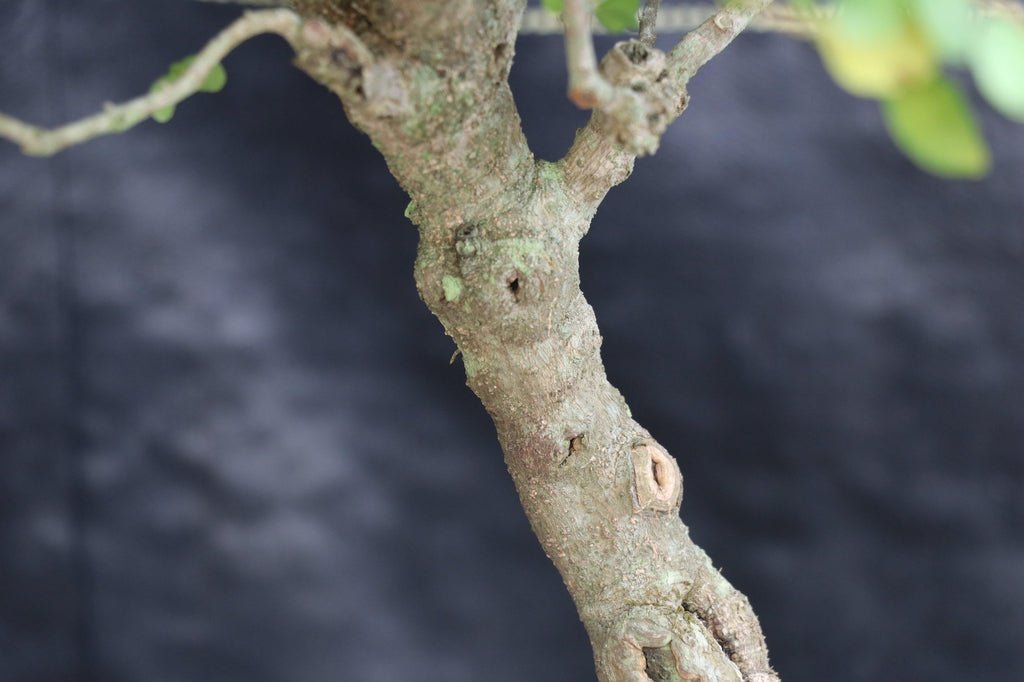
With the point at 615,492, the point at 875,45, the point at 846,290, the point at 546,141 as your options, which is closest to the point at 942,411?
the point at 846,290

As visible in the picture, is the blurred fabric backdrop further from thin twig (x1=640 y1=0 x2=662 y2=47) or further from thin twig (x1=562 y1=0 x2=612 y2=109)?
thin twig (x1=562 y1=0 x2=612 y2=109)

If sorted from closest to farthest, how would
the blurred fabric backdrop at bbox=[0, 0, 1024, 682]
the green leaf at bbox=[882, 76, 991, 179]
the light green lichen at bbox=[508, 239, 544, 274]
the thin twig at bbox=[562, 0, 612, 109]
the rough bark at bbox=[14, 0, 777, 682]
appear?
1. the green leaf at bbox=[882, 76, 991, 179]
2. the thin twig at bbox=[562, 0, 612, 109]
3. the rough bark at bbox=[14, 0, 777, 682]
4. the light green lichen at bbox=[508, 239, 544, 274]
5. the blurred fabric backdrop at bbox=[0, 0, 1024, 682]

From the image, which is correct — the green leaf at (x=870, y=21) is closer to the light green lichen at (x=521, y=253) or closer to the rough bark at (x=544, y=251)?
the rough bark at (x=544, y=251)

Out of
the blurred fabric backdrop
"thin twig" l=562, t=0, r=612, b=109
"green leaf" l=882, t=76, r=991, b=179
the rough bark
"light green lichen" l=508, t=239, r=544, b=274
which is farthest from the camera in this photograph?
the blurred fabric backdrop

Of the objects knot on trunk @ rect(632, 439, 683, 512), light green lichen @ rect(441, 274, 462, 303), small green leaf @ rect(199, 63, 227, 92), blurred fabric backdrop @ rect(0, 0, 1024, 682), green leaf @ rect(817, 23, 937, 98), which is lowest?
green leaf @ rect(817, 23, 937, 98)

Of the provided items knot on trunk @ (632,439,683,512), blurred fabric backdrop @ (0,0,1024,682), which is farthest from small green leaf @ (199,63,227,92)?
blurred fabric backdrop @ (0,0,1024,682)

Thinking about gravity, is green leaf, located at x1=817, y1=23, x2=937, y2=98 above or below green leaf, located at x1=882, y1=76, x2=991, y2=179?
above
